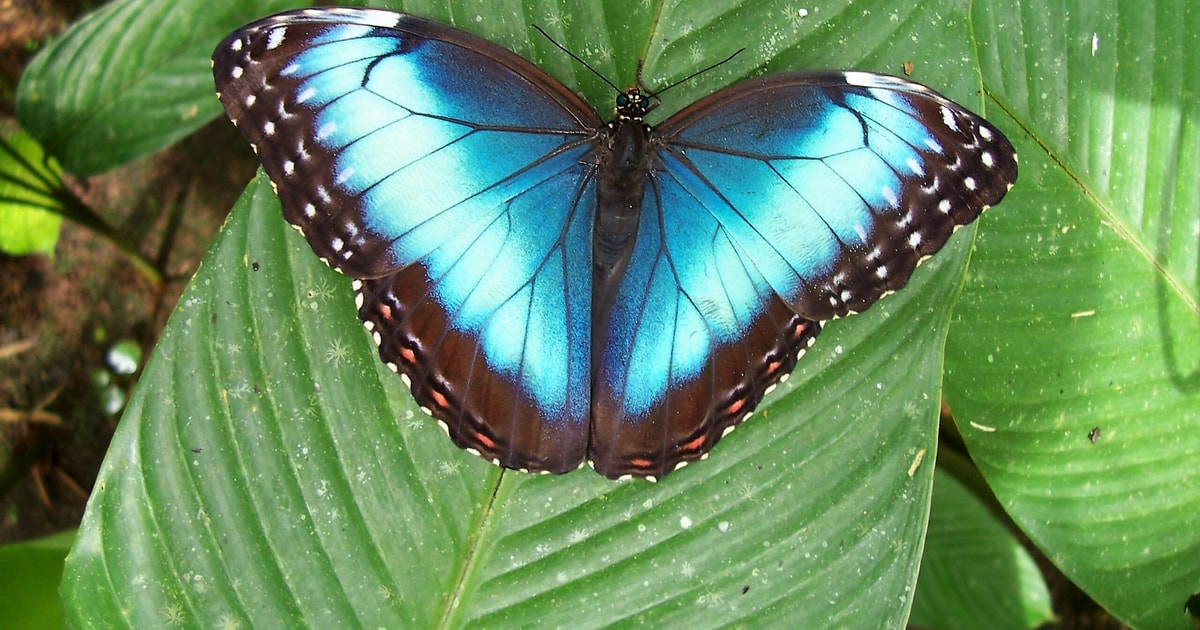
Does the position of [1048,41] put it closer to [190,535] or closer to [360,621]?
[360,621]


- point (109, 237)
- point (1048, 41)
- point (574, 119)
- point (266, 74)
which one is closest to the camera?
point (266, 74)

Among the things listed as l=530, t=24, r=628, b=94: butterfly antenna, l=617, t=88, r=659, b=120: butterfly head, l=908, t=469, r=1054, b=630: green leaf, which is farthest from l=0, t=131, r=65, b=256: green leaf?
l=908, t=469, r=1054, b=630: green leaf

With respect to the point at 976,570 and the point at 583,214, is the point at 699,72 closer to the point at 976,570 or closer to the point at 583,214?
the point at 583,214

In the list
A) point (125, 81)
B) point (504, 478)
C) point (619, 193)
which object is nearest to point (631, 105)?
point (619, 193)

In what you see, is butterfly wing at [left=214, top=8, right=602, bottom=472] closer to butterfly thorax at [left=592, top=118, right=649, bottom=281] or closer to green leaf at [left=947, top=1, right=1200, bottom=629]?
butterfly thorax at [left=592, top=118, right=649, bottom=281]

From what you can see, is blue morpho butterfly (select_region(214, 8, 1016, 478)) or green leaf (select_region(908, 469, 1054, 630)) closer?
blue morpho butterfly (select_region(214, 8, 1016, 478))

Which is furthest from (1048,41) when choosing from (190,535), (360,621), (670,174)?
(190,535)
